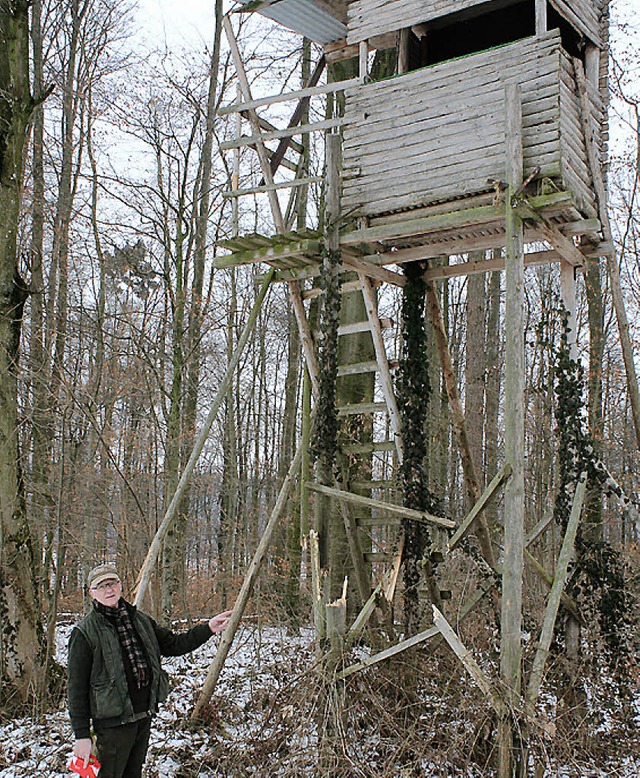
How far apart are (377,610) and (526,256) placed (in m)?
4.05

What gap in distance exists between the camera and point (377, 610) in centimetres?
848

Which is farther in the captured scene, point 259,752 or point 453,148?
point 453,148

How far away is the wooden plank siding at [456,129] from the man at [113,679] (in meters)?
4.62

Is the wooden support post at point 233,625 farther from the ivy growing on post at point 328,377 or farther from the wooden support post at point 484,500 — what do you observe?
the wooden support post at point 484,500

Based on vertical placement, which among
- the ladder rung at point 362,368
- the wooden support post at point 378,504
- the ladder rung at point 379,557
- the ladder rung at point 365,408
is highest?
the ladder rung at point 362,368

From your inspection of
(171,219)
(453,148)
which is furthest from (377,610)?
(171,219)

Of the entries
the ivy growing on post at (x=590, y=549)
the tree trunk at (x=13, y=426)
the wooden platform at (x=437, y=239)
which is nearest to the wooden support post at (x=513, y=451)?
the wooden platform at (x=437, y=239)

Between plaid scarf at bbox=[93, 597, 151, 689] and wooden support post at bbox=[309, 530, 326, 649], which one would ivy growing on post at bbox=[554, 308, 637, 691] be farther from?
plaid scarf at bbox=[93, 597, 151, 689]

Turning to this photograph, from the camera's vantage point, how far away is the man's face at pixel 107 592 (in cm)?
498

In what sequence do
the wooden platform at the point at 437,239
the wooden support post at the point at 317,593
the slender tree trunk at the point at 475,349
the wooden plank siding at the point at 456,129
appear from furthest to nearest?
the slender tree trunk at the point at 475,349 < the wooden support post at the point at 317,593 < the wooden platform at the point at 437,239 < the wooden plank siding at the point at 456,129

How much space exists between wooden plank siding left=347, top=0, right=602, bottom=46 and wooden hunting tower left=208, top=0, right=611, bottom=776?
0.01 metres

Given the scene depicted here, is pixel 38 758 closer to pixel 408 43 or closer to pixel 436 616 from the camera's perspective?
pixel 436 616

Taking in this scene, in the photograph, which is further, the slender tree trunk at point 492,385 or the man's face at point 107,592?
the slender tree trunk at point 492,385

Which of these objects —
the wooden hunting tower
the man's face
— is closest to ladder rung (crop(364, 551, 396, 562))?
the wooden hunting tower
